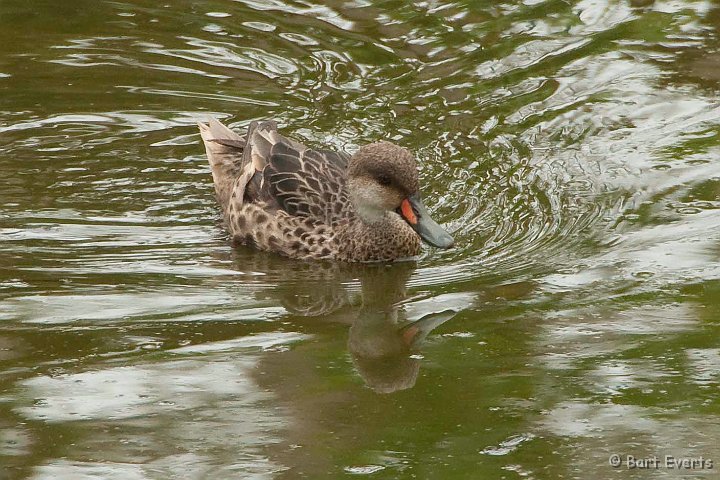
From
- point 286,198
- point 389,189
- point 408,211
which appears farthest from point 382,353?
point 286,198

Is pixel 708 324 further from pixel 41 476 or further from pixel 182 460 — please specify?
pixel 41 476

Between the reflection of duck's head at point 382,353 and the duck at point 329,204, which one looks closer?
the reflection of duck's head at point 382,353

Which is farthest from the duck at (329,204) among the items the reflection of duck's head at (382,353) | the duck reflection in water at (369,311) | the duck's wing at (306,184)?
the reflection of duck's head at (382,353)

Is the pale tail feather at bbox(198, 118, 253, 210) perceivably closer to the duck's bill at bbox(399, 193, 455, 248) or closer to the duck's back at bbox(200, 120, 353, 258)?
the duck's back at bbox(200, 120, 353, 258)

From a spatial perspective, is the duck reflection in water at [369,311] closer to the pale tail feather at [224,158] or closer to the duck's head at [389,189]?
the duck's head at [389,189]

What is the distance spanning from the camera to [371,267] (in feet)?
30.9

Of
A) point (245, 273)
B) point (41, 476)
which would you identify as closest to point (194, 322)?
point (245, 273)

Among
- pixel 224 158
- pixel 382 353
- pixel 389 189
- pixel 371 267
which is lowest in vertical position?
pixel 382 353

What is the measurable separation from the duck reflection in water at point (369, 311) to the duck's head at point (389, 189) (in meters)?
0.33

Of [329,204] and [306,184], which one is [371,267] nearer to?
[329,204]

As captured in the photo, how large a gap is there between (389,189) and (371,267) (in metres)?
0.54

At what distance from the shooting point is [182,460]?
20.2 feet

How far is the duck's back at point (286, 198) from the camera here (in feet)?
31.4

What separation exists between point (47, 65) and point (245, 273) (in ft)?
14.4
